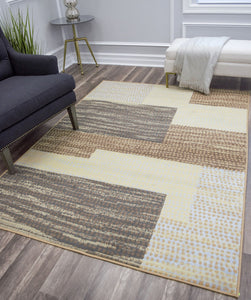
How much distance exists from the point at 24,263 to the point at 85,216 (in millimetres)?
349

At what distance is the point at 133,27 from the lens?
3227mm

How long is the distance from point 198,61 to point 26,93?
143 cm

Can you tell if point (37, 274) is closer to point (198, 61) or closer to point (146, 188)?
point (146, 188)

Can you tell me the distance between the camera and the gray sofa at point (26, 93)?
5.77 feet

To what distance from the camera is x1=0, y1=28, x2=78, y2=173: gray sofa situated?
5.77 feet

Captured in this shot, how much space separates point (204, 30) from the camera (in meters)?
2.95

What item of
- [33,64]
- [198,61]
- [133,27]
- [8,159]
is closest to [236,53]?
[198,61]

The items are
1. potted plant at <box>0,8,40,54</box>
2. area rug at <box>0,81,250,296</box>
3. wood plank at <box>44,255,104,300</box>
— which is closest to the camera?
wood plank at <box>44,255,104,300</box>

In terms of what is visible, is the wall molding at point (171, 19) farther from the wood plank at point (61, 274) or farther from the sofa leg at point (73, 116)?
the wood plank at point (61, 274)

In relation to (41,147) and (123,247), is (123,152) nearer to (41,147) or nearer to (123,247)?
(41,147)

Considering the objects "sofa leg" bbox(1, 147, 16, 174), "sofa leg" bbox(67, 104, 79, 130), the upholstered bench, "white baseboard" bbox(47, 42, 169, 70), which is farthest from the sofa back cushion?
the upholstered bench

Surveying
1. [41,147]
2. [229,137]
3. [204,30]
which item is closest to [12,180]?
[41,147]

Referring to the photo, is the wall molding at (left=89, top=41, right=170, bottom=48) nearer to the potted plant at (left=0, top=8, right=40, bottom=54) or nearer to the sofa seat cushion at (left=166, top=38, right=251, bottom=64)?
the sofa seat cushion at (left=166, top=38, right=251, bottom=64)

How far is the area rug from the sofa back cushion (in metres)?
0.53
